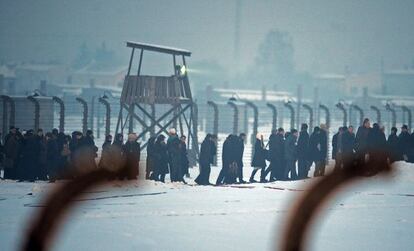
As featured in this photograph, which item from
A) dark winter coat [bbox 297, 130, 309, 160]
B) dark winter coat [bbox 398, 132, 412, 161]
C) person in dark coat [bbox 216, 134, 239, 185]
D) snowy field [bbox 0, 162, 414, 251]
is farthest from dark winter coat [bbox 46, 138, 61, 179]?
dark winter coat [bbox 398, 132, 412, 161]

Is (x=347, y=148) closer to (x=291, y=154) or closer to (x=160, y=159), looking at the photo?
(x=291, y=154)

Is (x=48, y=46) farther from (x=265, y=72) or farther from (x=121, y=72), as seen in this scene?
(x=121, y=72)

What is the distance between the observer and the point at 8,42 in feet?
520

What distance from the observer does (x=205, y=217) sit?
10.4 meters

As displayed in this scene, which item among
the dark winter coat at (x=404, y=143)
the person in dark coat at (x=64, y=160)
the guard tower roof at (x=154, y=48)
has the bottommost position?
the person in dark coat at (x=64, y=160)

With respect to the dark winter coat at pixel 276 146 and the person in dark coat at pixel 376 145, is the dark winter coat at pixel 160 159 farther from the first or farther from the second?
the person in dark coat at pixel 376 145

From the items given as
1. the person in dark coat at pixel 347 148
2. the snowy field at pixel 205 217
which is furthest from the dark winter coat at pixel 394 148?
the snowy field at pixel 205 217

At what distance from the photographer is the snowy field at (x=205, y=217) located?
852 centimetres

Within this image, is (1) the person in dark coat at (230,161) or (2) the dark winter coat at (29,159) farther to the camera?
(1) the person in dark coat at (230,161)

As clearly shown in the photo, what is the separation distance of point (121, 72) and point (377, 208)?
86900 millimetres

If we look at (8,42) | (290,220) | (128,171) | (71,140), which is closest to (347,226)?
(290,220)

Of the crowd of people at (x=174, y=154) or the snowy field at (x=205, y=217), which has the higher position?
the crowd of people at (x=174, y=154)

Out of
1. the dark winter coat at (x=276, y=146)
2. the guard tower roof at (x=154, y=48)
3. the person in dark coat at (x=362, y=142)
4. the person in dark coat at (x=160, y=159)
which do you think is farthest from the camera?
the guard tower roof at (x=154, y=48)

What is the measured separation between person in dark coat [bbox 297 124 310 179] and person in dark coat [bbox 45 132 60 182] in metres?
5.60
